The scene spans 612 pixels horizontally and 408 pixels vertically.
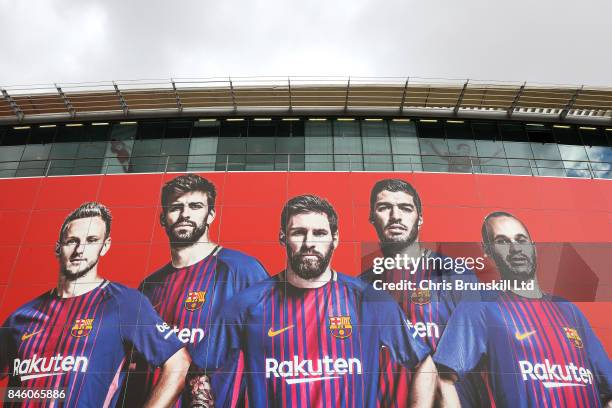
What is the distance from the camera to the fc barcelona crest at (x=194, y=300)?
1688 centimetres

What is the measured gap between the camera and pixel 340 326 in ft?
53.6

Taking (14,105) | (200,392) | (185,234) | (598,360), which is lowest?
(200,392)

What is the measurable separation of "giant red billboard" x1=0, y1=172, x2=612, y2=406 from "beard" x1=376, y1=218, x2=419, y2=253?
3.7 inches

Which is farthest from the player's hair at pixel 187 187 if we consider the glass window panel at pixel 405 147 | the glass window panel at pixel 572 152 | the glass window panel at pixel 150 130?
the glass window panel at pixel 572 152

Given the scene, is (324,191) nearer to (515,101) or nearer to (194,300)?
(194,300)

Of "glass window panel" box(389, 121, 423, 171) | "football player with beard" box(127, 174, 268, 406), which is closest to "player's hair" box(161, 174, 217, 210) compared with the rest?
"football player with beard" box(127, 174, 268, 406)

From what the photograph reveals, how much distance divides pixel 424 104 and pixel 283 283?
1140 cm

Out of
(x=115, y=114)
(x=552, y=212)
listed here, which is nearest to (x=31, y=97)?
(x=115, y=114)

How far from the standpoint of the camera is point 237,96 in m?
21.8

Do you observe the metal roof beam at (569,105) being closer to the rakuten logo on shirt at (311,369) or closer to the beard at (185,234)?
the rakuten logo on shirt at (311,369)

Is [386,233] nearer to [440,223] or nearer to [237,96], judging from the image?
[440,223]

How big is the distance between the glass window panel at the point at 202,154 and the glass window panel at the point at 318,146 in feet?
14.2

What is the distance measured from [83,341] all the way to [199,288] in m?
4.43

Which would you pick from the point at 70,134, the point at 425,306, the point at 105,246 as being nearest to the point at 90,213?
the point at 105,246
